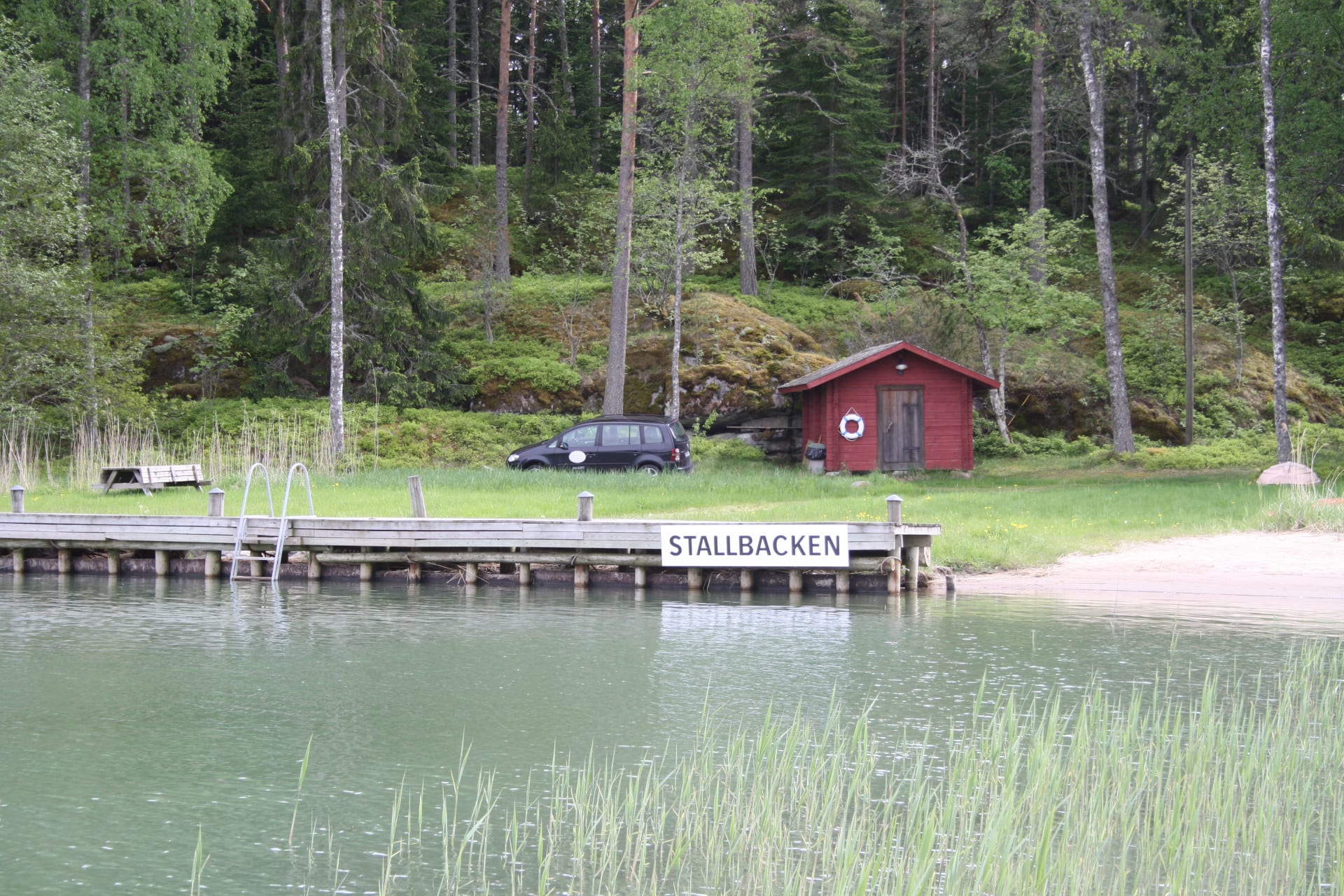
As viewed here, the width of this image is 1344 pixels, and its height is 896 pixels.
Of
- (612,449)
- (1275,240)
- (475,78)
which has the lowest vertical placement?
(612,449)

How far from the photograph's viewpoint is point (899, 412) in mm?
29047

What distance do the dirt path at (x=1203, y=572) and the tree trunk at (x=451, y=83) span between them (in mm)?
29923

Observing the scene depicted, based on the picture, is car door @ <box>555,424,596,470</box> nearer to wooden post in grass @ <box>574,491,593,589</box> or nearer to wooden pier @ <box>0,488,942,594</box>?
wooden pier @ <box>0,488,942,594</box>

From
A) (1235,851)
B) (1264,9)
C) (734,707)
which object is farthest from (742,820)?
(1264,9)

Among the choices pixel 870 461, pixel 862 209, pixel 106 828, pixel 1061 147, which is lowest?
pixel 106 828

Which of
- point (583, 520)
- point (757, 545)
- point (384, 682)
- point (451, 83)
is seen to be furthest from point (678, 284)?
point (384, 682)

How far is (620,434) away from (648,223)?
10.6 meters

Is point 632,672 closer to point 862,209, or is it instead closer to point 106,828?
point 106,828

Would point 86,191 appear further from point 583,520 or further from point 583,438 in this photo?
point 583,520

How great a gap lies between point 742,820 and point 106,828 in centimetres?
356

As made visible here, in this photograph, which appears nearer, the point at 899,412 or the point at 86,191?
the point at 86,191

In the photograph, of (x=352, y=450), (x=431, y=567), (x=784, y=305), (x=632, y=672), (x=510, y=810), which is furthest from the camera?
(x=784, y=305)

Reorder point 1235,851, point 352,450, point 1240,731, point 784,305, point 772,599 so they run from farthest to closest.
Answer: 1. point 784,305
2. point 352,450
3. point 772,599
4. point 1240,731
5. point 1235,851

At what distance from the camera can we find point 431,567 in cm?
1719
